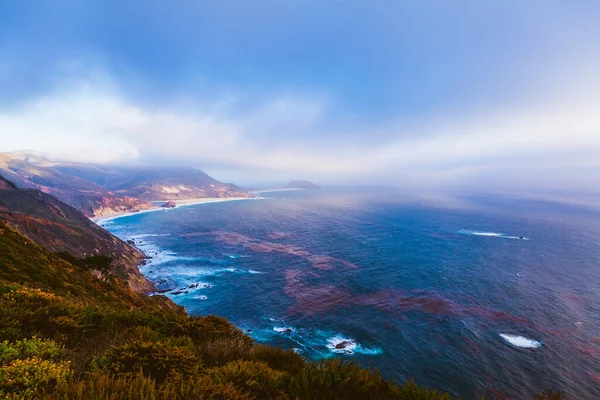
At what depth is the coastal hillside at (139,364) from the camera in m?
5.18

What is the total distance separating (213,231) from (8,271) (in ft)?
378

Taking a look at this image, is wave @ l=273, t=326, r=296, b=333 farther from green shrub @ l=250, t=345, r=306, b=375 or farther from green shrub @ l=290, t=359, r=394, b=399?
green shrub @ l=290, t=359, r=394, b=399

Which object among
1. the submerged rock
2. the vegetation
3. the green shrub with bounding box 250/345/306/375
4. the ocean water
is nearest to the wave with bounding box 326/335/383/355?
the submerged rock

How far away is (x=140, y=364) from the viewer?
629 centimetres

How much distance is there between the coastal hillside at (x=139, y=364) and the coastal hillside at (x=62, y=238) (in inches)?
1532

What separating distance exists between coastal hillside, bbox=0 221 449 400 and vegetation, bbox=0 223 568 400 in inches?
0.8

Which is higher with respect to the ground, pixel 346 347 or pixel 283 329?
pixel 346 347

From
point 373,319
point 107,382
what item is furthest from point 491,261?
point 107,382

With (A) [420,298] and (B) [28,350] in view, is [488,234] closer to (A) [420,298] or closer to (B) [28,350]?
(A) [420,298]

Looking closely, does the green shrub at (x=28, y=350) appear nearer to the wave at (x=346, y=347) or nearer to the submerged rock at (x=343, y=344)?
the wave at (x=346, y=347)

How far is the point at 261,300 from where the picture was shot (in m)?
53.6

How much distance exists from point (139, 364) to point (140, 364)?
26 millimetres

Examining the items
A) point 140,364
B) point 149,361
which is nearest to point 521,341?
point 149,361

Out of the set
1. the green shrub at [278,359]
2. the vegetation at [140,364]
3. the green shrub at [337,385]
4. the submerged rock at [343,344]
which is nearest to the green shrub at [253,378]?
the vegetation at [140,364]
